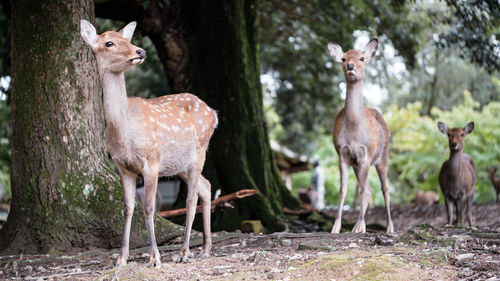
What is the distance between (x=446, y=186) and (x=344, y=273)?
20.9ft

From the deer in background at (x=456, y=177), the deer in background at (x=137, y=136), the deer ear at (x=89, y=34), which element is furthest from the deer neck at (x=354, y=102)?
the deer ear at (x=89, y=34)

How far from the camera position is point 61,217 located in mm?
6641

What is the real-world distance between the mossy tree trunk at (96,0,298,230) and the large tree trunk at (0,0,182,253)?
2.54 metres

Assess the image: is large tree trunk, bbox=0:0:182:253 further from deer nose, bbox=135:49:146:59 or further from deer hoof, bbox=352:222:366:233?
deer hoof, bbox=352:222:366:233

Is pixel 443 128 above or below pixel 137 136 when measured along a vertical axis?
above

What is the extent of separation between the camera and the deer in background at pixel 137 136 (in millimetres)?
5359

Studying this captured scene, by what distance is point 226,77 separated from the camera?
9852mm

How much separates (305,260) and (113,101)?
2166mm

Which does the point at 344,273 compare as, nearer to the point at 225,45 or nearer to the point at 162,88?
the point at 225,45

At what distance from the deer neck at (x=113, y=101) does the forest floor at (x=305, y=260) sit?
125 centimetres

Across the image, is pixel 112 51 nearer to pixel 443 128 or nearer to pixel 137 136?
pixel 137 136

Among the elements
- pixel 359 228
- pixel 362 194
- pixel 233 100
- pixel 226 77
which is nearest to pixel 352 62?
pixel 362 194

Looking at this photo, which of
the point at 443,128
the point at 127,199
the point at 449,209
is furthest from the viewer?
the point at 443,128

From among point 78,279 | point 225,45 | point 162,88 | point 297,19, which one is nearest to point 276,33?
point 297,19
